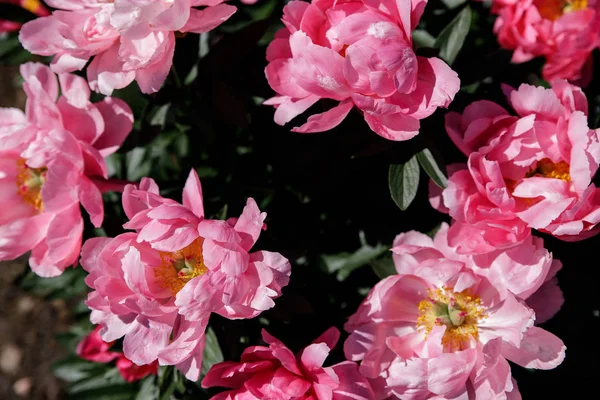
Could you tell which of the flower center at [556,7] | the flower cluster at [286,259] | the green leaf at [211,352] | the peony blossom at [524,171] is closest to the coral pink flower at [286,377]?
the flower cluster at [286,259]

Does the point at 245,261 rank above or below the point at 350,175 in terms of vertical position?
above

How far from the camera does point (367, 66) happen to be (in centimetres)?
112

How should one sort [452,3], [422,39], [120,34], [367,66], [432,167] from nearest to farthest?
1. [367,66]
2. [120,34]
3. [432,167]
4. [422,39]
5. [452,3]

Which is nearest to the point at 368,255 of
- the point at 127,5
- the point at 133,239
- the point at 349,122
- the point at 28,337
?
the point at 349,122

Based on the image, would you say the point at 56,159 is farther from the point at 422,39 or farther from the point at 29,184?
the point at 422,39

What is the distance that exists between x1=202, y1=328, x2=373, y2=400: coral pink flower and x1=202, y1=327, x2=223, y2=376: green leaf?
0.63ft

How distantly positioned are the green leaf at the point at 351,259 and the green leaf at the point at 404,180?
1.00ft

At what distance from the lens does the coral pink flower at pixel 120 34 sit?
1.18 meters

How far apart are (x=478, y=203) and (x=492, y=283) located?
0.19 metres

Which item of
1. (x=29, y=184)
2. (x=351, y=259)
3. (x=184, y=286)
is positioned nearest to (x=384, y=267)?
(x=351, y=259)

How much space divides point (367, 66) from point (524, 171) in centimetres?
43

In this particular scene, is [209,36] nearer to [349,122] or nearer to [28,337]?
[349,122]

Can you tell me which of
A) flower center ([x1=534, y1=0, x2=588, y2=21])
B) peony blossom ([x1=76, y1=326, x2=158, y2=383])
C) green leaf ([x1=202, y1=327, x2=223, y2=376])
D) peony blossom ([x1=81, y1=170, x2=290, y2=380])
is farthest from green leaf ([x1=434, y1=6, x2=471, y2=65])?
peony blossom ([x1=76, y1=326, x2=158, y2=383])

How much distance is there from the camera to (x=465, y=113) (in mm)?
1288
